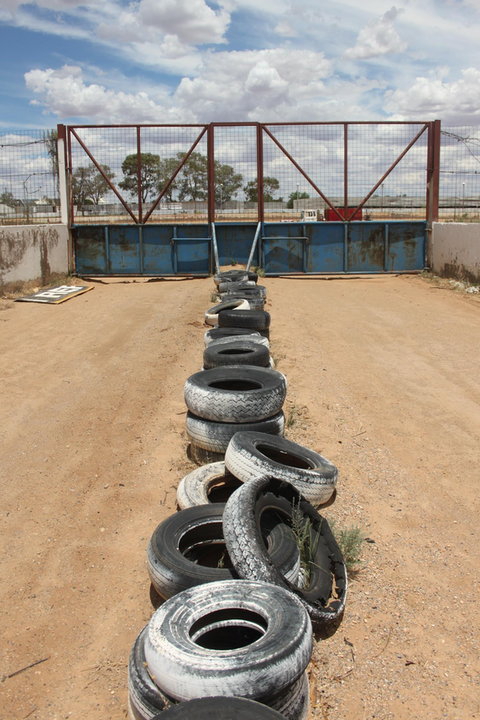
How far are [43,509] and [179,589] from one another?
1.76 m

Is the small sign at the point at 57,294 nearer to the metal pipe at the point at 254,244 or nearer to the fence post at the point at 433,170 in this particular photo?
the metal pipe at the point at 254,244

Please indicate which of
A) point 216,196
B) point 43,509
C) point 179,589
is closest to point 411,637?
point 179,589

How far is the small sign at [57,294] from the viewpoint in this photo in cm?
1405

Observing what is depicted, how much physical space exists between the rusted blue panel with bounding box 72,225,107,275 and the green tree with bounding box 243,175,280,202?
4237 millimetres

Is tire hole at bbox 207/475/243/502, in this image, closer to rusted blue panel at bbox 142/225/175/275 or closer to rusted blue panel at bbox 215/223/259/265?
rusted blue panel at bbox 142/225/175/275

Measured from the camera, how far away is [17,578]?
4016mm

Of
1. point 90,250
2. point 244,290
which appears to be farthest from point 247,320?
point 90,250

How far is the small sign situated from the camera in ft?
46.1

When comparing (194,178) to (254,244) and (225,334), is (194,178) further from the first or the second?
(225,334)

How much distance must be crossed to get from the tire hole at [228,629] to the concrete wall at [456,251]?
14.0 m

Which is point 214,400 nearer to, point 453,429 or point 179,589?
point 179,589

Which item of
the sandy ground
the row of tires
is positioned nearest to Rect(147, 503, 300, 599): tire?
the row of tires

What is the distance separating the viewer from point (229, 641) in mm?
3164

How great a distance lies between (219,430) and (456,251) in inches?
→ 521
